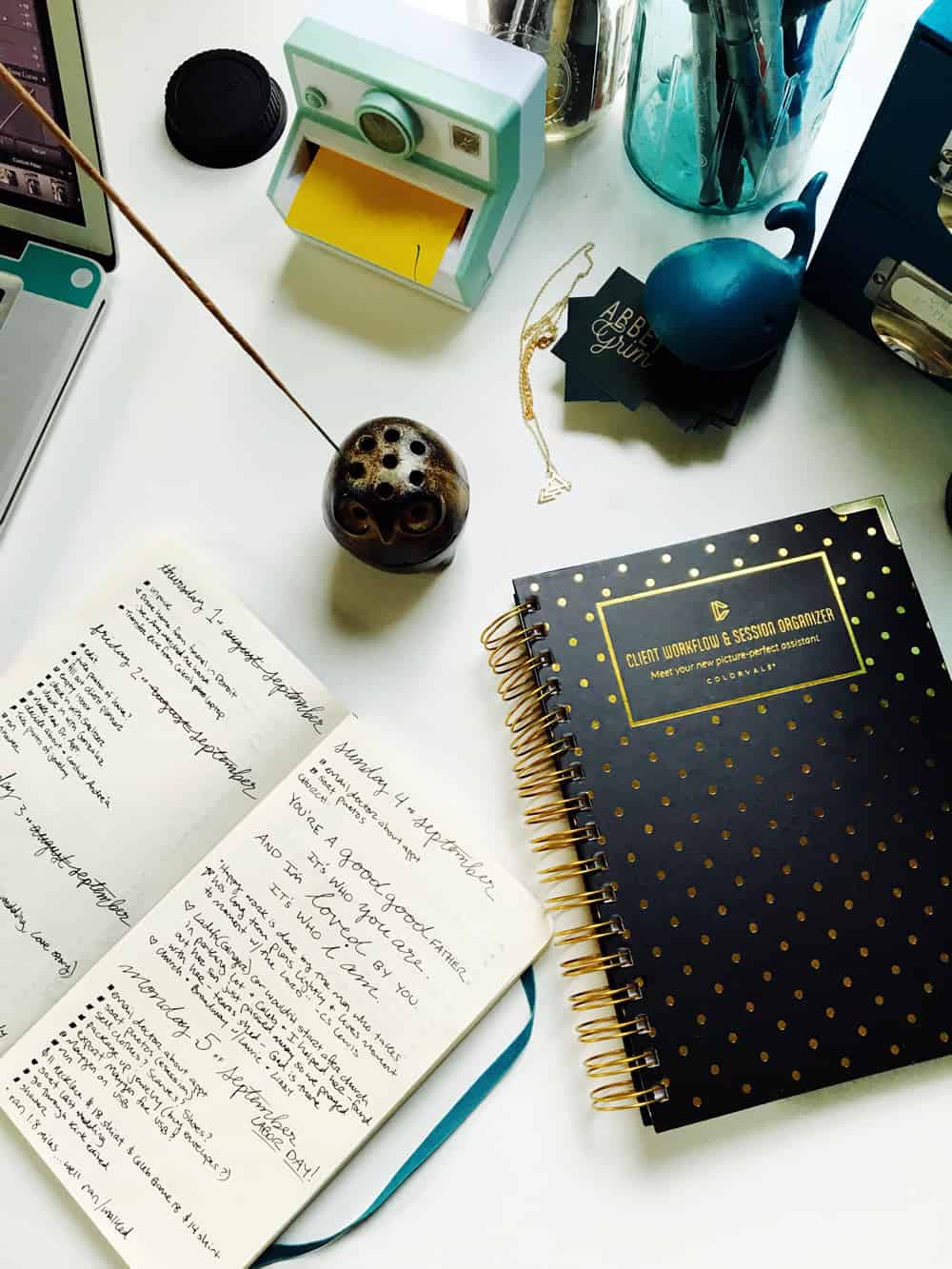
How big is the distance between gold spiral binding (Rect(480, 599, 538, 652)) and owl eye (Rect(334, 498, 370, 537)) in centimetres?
11

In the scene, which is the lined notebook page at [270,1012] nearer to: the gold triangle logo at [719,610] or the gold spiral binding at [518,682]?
the gold spiral binding at [518,682]

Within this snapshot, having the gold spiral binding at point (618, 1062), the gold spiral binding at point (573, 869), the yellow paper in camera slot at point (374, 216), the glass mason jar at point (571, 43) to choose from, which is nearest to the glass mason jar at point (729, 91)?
the glass mason jar at point (571, 43)

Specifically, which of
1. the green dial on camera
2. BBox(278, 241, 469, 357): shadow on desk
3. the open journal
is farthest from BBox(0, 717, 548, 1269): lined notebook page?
the green dial on camera

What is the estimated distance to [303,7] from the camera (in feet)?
2.91

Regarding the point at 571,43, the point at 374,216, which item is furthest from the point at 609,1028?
the point at 571,43

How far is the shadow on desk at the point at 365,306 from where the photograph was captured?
812 millimetres

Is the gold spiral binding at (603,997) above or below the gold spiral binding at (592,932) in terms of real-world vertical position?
below

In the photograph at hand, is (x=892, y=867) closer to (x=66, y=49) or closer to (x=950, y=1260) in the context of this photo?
(x=950, y=1260)

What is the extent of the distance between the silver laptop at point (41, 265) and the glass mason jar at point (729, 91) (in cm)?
38

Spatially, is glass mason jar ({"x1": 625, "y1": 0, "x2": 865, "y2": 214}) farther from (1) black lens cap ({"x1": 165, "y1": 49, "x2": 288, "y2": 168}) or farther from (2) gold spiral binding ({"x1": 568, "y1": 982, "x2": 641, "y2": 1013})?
(2) gold spiral binding ({"x1": 568, "y1": 982, "x2": 641, "y2": 1013})

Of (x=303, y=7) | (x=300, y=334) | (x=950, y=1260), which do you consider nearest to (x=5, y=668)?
(x=300, y=334)

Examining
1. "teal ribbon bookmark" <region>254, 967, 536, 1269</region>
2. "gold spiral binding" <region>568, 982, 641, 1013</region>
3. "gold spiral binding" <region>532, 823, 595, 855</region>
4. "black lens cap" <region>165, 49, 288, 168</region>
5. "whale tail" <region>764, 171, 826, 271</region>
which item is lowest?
"teal ribbon bookmark" <region>254, 967, 536, 1269</region>

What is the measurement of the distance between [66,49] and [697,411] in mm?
449

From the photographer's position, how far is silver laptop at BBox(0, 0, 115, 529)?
28.0 inches
